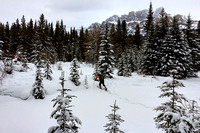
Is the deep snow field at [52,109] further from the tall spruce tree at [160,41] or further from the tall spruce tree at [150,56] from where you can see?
the tall spruce tree at [150,56]

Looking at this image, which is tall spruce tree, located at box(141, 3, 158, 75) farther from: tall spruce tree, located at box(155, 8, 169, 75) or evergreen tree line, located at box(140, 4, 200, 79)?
tall spruce tree, located at box(155, 8, 169, 75)

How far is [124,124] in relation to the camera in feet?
16.8

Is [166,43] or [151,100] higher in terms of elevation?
[166,43]

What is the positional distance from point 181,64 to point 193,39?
8.67 m

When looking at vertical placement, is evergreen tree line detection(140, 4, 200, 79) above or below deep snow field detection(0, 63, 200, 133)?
above

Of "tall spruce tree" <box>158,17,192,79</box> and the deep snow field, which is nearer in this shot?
the deep snow field

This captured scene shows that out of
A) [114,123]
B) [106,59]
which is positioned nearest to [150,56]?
[106,59]

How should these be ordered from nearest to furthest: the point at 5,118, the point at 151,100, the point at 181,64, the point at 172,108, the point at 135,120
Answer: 1. the point at 172,108
2. the point at 5,118
3. the point at 135,120
4. the point at 151,100
5. the point at 181,64

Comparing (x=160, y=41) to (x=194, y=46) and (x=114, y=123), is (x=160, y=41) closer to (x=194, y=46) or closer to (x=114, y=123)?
(x=194, y=46)

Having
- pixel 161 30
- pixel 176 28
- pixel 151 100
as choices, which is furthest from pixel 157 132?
pixel 161 30

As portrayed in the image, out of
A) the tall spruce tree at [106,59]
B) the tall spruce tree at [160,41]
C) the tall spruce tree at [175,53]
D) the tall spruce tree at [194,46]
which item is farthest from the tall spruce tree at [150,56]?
the tall spruce tree at [106,59]

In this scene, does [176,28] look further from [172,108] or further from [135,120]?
[172,108]

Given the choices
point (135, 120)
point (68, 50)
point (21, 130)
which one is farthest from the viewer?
point (68, 50)

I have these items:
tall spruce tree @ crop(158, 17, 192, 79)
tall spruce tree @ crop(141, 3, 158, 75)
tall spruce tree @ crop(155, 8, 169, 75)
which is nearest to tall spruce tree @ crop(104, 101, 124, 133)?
tall spruce tree @ crop(158, 17, 192, 79)
